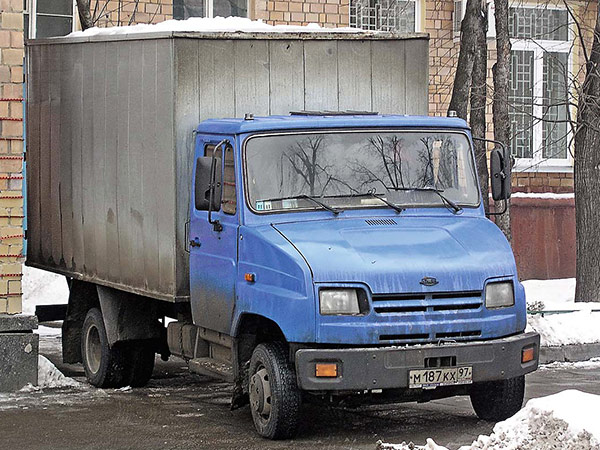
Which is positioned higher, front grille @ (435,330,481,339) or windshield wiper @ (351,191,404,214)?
windshield wiper @ (351,191,404,214)

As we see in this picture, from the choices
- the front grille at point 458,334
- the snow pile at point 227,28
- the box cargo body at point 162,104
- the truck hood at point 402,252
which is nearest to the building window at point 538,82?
the box cargo body at point 162,104

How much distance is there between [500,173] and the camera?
32.3 ft

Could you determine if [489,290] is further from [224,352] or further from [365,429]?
[224,352]

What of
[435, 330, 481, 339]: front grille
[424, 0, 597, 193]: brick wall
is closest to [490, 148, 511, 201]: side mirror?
[435, 330, 481, 339]: front grille

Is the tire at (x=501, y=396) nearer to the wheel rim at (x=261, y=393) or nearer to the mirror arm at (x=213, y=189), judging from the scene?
the wheel rim at (x=261, y=393)

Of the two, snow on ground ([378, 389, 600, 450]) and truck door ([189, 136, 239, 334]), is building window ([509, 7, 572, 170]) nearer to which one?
truck door ([189, 136, 239, 334])

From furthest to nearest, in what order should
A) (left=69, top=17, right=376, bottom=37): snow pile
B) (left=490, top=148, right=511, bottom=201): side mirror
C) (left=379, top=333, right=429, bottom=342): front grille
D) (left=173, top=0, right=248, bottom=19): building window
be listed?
(left=173, top=0, right=248, bottom=19): building window, (left=69, top=17, right=376, bottom=37): snow pile, (left=490, top=148, right=511, bottom=201): side mirror, (left=379, top=333, right=429, bottom=342): front grille

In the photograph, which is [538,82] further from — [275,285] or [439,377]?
[439,377]

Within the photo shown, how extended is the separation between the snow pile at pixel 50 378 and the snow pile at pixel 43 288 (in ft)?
19.6

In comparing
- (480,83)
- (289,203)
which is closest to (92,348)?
(289,203)

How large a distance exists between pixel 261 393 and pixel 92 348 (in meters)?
3.40

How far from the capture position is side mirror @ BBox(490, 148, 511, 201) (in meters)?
9.84

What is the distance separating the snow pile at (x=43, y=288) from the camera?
17.7 m

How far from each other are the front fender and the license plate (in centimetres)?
67
